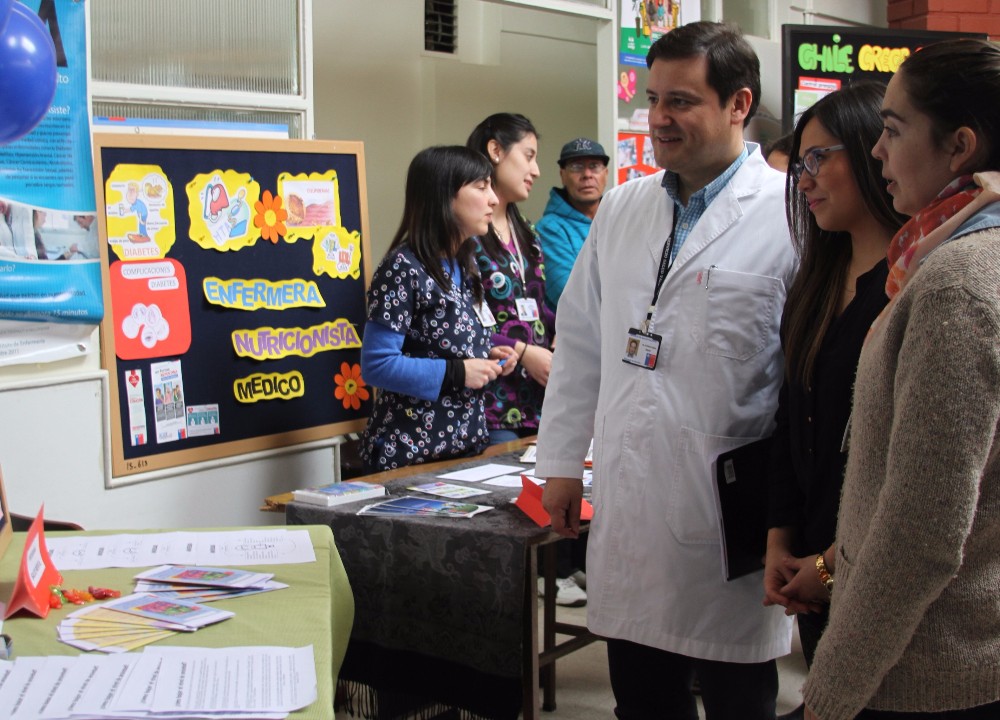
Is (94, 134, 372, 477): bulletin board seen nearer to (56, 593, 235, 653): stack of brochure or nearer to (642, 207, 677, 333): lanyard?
(56, 593, 235, 653): stack of brochure

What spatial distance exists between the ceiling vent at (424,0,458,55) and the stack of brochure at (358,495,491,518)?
3.69 meters

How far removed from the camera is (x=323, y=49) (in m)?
5.05

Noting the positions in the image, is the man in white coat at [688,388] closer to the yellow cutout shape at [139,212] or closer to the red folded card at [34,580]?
the red folded card at [34,580]

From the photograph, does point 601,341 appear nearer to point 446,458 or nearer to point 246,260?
point 446,458

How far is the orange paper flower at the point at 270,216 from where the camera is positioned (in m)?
3.30

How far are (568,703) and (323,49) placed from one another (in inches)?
134

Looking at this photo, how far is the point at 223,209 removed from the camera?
3215mm

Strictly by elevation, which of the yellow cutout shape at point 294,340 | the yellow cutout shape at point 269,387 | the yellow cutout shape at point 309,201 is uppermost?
the yellow cutout shape at point 309,201

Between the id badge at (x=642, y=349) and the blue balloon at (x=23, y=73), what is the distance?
1.12 metres

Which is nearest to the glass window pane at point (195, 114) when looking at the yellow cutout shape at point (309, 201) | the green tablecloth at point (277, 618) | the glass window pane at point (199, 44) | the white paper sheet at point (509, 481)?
the glass window pane at point (199, 44)

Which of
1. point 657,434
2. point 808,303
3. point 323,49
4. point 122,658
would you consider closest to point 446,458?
point 657,434

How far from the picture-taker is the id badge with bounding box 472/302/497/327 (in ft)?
10.4

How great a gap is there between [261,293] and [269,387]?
30 centimetres

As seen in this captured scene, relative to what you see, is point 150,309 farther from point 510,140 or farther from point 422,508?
point 510,140
